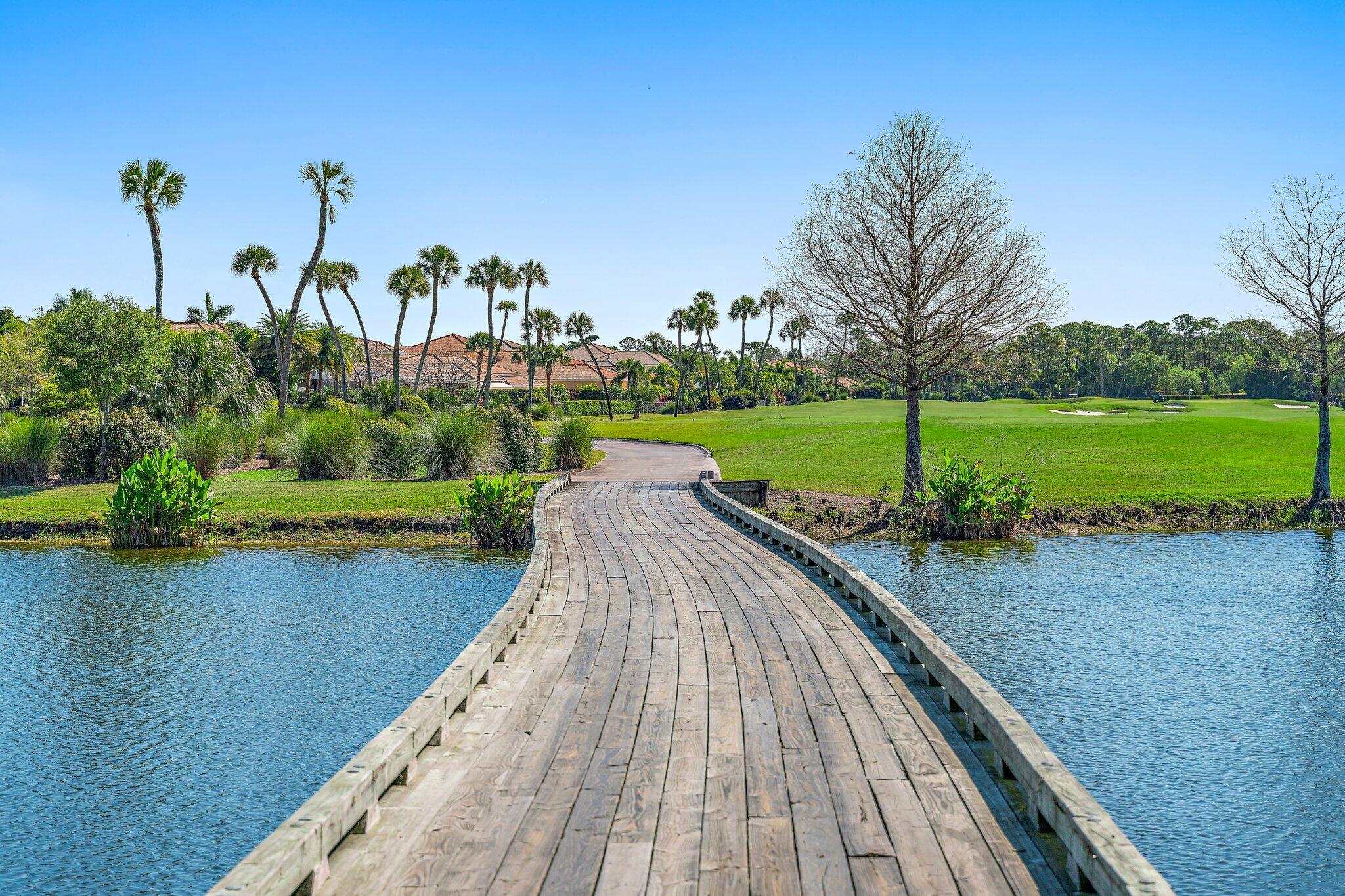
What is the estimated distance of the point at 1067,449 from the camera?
31.7m

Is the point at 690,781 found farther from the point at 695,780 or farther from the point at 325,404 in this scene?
the point at 325,404

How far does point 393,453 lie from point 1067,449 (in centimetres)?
2096

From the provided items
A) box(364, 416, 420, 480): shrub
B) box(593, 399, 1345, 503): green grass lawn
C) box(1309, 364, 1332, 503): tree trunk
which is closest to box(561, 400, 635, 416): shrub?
box(593, 399, 1345, 503): green grass lawn

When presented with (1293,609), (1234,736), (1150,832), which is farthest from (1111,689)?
(1293,609)

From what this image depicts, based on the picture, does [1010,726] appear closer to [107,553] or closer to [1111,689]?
[1111,689]

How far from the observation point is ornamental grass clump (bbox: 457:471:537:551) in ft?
58.3

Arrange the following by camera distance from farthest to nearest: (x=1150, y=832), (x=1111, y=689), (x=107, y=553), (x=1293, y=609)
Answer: (x=107, y=553) < (x=1293, y=609) < (x=1111, y=689) < (x=1150, y=832)

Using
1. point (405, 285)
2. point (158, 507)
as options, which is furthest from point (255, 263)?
point (158, 507)

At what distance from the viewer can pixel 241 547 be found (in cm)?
1836

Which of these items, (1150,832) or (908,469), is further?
(908,469)

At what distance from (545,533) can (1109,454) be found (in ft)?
71.0

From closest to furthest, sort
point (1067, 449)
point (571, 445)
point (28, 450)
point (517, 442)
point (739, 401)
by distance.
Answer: point (28, 450)
point (517, 442)
point (571, 445)
point (1067, 449)
point (739, 401)

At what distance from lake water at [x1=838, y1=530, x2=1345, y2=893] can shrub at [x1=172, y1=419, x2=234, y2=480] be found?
16276 millimetres

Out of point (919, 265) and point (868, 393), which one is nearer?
point (919, 265)
